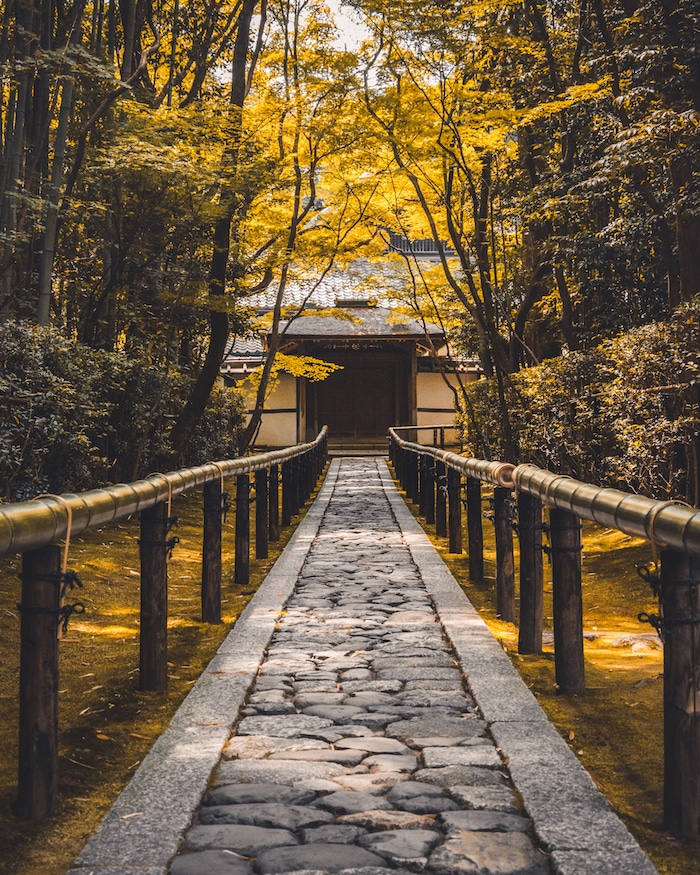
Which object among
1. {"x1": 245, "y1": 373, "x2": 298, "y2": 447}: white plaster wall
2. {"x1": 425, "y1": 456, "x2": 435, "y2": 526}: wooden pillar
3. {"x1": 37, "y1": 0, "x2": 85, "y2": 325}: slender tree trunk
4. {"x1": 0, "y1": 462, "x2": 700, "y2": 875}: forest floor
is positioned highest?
{"x1": 37, "y1": 0, "x2": 85, "y2": 325}: slender tree trunk

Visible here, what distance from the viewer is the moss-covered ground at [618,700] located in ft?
9.78

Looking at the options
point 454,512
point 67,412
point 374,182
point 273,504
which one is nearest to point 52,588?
point 67,412

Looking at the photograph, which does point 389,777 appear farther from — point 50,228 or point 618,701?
point 50,228

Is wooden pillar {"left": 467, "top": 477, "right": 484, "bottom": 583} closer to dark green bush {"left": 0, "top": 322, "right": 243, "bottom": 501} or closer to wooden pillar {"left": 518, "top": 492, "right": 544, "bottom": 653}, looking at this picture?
wooden pillar {"left": 518, "top": 492, "right": 544, "bottom": 653}

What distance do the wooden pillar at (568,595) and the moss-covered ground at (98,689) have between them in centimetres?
189

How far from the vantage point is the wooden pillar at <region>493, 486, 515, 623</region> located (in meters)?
6.34

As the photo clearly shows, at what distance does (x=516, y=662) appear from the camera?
16.7 ft

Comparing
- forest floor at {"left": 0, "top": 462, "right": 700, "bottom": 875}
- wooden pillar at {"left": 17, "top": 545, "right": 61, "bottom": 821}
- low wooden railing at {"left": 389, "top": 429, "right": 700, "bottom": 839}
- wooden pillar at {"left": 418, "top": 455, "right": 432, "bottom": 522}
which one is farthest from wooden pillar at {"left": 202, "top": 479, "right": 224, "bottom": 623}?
wooden pillar at {"left": 418, "top": 455, "right": 432, "bottom": 522}

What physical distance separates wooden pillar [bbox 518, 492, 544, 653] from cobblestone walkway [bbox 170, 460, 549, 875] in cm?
48

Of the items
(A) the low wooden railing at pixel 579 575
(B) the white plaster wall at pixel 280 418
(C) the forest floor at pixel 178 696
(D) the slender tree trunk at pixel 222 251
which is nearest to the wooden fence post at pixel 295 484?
(D) the slender tree trunk at pixel 222 251

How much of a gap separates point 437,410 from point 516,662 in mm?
23660

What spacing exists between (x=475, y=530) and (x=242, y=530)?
1970 millimetres

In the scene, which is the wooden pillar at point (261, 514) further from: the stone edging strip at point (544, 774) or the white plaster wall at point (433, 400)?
the white plaster wall at point (433, 400)

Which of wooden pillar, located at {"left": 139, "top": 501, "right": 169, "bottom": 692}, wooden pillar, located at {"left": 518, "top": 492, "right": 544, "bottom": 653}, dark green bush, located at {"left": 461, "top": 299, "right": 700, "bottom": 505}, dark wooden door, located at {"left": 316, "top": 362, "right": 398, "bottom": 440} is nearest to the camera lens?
wooden pillar, located at {"left": 139, "top": 501, "right": 169, "bottom": 692}
